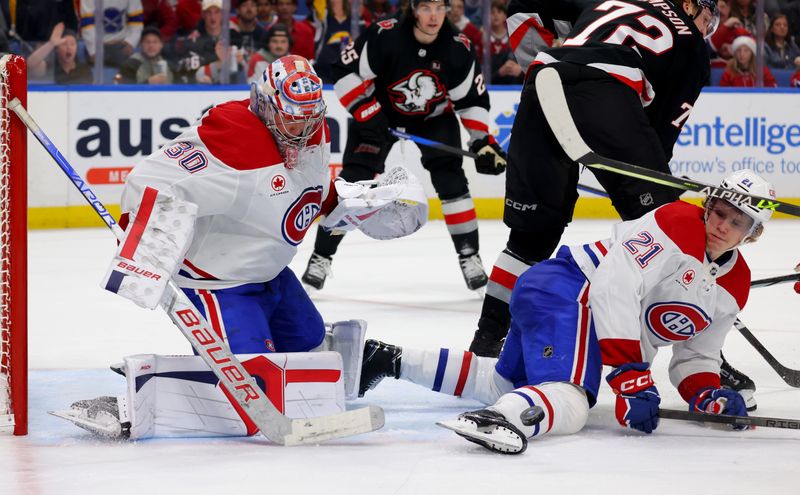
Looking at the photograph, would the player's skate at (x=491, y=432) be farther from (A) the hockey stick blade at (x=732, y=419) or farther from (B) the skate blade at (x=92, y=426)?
(B) the skate blade at (x=92, y=426)

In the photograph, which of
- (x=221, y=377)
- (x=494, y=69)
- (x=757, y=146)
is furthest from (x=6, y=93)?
(x=757, y=146)

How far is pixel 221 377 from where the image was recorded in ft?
8.53

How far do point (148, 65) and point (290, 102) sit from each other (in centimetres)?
459

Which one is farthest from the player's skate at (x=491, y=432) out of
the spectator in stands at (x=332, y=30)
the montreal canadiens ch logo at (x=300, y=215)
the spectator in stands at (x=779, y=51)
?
the spectator in stands at (x=779, y=51)

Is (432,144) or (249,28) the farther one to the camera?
(249,28)

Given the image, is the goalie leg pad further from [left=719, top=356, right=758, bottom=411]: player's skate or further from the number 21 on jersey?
[left=719, top=356, right=758, bottom=411]: player's skate

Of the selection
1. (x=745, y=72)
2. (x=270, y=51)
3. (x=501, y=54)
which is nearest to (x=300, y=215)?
(x=270, y=51)

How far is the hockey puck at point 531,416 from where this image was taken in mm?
2604

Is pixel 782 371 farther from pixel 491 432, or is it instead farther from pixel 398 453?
pixel 398 453

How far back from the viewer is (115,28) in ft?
23.2

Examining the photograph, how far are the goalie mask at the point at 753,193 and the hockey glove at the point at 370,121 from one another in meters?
2.45

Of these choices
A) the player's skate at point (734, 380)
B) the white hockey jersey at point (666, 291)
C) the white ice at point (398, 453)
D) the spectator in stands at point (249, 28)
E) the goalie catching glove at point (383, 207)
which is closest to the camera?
the white ice at point (398, 453)

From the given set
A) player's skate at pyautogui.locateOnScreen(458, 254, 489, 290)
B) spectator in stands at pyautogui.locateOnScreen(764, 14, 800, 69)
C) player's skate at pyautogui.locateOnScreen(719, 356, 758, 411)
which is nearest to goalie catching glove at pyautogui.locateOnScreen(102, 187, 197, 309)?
player's skate at pyautogui.locateOnScreen(719, 356, 758, 411)

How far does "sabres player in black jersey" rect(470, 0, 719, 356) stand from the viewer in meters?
3.26
